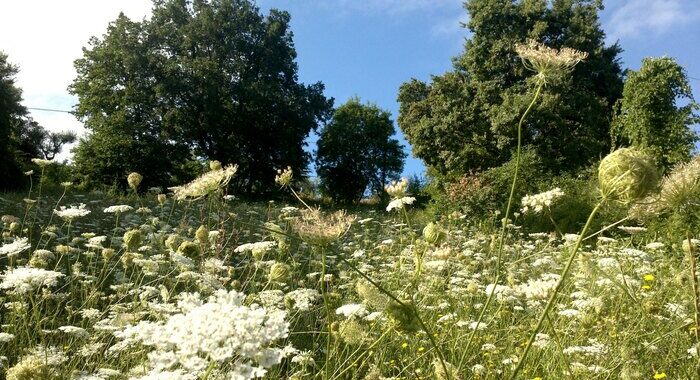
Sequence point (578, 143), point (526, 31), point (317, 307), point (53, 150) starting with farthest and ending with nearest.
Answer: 1. point (53, 150)
2. point (526, 31)
3. point (578, 143)
4. point (317, 307)

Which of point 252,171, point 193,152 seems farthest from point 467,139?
point 193,152

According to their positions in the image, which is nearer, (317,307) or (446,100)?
(317,307)

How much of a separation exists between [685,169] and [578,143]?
2343 centimetres

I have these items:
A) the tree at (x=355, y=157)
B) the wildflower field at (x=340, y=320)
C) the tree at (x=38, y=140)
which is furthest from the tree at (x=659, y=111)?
the tree at (x=38, y=140)

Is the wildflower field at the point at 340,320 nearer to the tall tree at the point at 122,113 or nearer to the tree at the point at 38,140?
the tall tree at the point at 122,113

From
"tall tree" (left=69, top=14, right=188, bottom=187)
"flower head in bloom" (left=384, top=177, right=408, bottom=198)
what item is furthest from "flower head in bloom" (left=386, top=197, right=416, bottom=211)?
"tall tree" (left=69, top=14, right=188, bottom=187)

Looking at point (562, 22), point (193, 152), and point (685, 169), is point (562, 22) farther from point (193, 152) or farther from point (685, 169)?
point (685, 169)

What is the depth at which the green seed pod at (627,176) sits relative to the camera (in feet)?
4.73

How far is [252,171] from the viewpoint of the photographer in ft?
99.2

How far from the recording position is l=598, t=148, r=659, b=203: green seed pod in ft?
4.73

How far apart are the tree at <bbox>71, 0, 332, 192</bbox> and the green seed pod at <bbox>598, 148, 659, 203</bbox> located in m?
27.0

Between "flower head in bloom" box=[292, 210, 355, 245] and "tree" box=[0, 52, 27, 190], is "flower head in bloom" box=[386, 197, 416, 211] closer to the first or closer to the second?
"flower head in bloom" box=[292, 210, 355, 245]

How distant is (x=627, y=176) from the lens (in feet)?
4.73

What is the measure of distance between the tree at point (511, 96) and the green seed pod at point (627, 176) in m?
22.7
